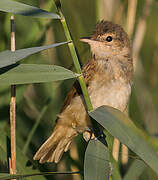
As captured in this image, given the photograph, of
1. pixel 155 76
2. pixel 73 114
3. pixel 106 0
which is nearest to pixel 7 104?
pixel 73 114

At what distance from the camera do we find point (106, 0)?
11.2 feet

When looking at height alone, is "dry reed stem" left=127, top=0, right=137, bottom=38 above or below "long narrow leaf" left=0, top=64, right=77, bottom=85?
above

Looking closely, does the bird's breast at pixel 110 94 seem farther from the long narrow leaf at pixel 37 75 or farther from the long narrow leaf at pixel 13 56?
the long narrow leaf at pixel 13 56

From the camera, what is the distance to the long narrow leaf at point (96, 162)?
162cm

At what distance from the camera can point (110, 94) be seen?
2.48 meters

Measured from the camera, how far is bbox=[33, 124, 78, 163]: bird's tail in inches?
106

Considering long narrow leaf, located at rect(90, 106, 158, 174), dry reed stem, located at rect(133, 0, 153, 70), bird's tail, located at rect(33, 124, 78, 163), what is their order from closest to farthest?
long narrow leaf, located at rect(90, 106, 158, 174)
bird's tail, located at rect(33, 124, 78, 163)
dry reed stem, located at rect(133, 0, 153, 70)

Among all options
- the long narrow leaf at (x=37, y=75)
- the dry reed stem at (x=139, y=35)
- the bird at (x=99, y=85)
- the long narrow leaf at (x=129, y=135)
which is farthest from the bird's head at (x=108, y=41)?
the long narrow leaf at (x=129, y=135)

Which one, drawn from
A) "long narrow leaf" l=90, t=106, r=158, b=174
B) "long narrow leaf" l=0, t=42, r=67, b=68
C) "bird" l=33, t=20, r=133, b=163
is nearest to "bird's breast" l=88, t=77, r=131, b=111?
"bird" l=33, t=20, r=133, b=163

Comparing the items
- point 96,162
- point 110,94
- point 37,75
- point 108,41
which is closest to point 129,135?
point 96,162

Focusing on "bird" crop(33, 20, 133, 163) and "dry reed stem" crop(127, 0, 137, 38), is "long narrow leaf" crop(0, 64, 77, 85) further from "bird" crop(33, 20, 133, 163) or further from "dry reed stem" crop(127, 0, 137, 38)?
"dry reed stem" crop(127, 0, 137, 38)

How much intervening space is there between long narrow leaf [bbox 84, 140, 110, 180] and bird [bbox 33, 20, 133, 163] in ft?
2.42

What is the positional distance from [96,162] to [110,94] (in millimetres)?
890

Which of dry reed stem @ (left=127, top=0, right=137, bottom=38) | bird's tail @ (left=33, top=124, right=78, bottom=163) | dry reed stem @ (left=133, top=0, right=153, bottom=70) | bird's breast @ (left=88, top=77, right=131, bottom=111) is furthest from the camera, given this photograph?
dry reed stem @ (left=133, top=0, right=153, bottom=70)
